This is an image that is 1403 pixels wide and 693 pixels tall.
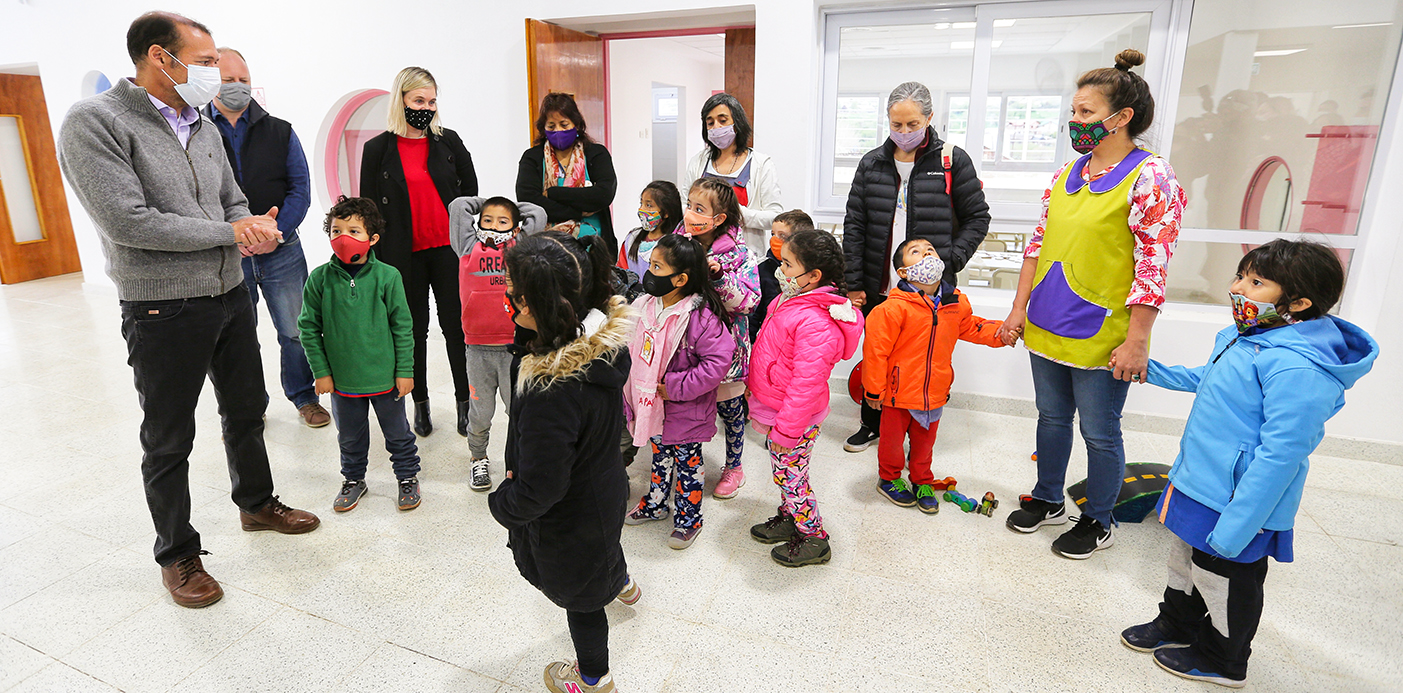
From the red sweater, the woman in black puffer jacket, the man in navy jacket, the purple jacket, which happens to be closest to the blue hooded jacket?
the woman in black puffer jacket

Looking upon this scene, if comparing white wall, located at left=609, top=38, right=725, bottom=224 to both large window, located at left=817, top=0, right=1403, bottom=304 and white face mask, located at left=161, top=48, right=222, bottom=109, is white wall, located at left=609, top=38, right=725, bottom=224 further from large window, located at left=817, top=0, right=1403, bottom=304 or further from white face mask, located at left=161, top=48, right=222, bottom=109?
white face mask, located at left=161, top=48, right=222, bottom=109

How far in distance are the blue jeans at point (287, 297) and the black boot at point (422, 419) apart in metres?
0.59

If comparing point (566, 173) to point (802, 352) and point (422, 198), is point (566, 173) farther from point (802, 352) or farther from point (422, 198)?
point (802, 352)

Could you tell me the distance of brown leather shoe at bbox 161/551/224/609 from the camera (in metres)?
2.23

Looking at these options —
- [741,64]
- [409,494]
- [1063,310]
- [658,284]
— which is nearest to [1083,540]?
[1063,310]

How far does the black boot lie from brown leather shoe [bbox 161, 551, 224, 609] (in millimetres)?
1300

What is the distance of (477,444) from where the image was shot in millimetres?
3059

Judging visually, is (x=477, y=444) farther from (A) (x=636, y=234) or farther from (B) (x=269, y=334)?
(B) (x=269, y=334)

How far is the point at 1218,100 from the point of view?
12.3 feet

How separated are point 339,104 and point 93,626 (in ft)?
13.8

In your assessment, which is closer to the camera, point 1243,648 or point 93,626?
point 1243,648

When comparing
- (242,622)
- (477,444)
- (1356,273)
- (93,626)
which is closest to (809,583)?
(477,444)

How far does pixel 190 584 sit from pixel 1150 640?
2913 mm

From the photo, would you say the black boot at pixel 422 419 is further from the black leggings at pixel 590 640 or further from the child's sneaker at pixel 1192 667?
the child's sneaker at pixel 1192 667
